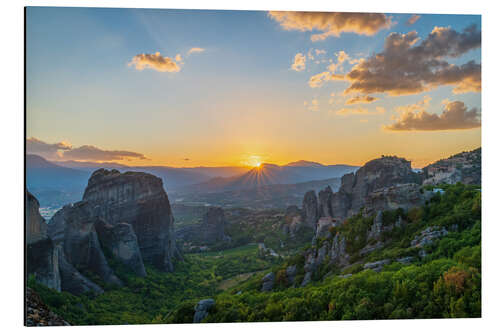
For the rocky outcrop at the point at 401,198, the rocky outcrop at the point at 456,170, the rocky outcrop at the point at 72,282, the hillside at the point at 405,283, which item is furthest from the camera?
the rocky outcrop at the point at 72,282

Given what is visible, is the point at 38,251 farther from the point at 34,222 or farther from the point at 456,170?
the point at 456,170

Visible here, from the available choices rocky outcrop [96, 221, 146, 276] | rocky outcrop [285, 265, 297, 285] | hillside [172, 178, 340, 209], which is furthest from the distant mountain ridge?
hillside [172, 178, 340, 209]

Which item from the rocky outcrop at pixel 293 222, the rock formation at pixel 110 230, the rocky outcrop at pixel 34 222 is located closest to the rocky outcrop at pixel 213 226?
the rocky outcrop at pixel 293 222

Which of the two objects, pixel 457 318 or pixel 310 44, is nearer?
pixel 457 318

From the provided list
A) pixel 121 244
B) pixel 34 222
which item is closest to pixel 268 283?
pixel 34 222

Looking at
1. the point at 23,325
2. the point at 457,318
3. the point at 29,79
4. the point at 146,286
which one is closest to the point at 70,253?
the point at 146,286

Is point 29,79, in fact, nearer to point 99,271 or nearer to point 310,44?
point 310,44

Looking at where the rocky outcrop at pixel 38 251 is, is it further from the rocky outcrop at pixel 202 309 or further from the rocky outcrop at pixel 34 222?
the rocky outcrop at pixel 202 309
